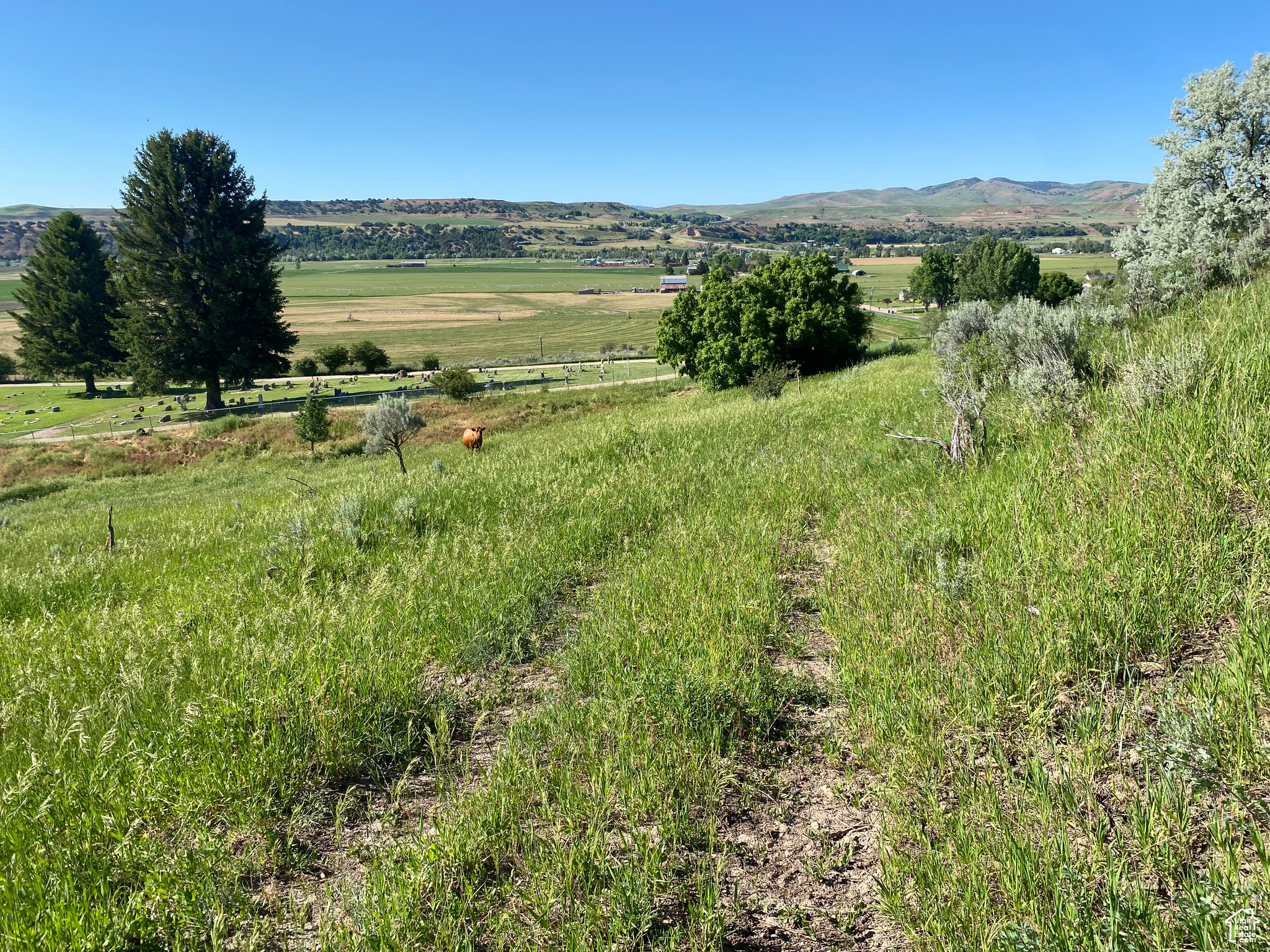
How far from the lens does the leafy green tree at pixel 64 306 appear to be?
177ft

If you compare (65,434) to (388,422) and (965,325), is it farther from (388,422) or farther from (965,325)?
(965,325)

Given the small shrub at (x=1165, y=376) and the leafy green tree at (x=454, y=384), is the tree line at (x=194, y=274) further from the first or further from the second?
the small shrub at (x=1165, y=376)

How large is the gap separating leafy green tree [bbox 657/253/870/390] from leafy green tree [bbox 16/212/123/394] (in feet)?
169

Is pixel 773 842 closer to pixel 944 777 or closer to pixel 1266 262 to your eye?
pixel 944 777

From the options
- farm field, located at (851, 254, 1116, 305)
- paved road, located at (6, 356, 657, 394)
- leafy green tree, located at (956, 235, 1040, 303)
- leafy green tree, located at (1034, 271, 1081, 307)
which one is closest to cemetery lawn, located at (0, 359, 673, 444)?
paved road, located at (6, 356, 657, 394)

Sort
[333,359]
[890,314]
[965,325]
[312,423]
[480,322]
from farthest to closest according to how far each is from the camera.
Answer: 1. [480,322]
2. [890,314]
3. [333,359]
4. [312,423]
5. [965,325]

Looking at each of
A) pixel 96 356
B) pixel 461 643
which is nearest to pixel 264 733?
pixel 461 643

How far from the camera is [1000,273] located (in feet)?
247

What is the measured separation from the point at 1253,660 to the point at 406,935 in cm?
349

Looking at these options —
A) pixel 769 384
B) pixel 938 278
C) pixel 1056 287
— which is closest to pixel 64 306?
pixel 769 384

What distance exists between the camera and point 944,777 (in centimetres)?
281

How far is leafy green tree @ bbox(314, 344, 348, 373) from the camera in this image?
240 ft

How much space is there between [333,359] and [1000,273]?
3119 inches

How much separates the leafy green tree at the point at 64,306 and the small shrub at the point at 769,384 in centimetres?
5653
